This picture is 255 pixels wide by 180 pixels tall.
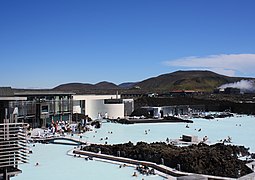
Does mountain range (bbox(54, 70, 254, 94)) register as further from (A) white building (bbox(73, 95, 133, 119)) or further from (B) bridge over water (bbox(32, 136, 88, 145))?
(B) bridge over water (bbox(32, 136, 88, 145))

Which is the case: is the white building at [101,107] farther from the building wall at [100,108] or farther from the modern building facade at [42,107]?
the modern building facade at [42,107]

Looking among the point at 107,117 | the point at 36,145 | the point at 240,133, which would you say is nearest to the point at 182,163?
the point at 36,145

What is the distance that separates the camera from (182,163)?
43.1 ft

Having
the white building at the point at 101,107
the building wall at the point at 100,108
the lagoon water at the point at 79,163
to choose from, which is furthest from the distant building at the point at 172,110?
the lagoon water at the point at 79,163

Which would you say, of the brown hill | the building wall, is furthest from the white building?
the brown hill

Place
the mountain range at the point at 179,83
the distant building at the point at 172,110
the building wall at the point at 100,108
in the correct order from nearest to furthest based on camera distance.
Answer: the building wall at the point at 100,108, the distant building at the point at 172,110, the mountain range at the point at 179,83

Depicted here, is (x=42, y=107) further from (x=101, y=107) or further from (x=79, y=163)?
(x=79, y=163)

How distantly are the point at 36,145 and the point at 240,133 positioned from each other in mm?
15672

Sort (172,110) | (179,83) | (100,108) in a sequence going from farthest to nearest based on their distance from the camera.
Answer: (179,83) < (172,110) < (100,108)

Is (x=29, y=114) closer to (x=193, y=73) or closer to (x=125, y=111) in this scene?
(x=125, y=111)

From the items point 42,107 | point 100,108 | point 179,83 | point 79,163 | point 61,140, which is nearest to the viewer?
point 79,163

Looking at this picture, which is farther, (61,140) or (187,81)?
(187,81)

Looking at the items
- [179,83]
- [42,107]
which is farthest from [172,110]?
[179,83]

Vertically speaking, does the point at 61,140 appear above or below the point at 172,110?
below
